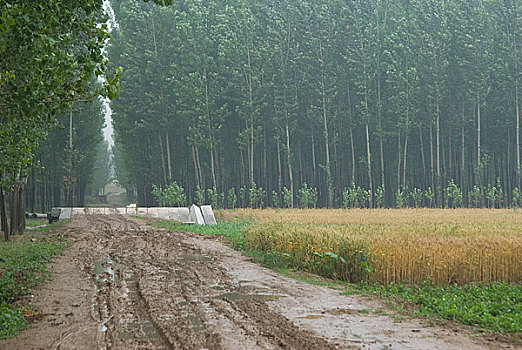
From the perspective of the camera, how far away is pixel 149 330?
20.4ft

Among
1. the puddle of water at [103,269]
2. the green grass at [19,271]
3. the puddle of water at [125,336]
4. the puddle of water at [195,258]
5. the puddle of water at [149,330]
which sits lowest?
the puddle of water at [195,258]

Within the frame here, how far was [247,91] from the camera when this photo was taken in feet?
125

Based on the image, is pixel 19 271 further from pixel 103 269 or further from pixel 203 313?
pixel 203 313

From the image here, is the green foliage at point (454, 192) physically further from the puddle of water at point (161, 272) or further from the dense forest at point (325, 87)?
the puddle of water at point (161, 272)

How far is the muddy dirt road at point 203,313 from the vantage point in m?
5.77

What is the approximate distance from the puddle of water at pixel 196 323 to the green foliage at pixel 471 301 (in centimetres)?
297

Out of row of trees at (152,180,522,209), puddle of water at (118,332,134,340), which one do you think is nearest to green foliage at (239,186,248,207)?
row of trees at (152,180,522,209)

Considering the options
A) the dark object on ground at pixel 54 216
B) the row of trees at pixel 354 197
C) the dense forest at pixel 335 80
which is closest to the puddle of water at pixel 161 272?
the dark object on ground at pixel 54 216

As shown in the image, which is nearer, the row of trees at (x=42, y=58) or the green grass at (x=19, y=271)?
the green grass at (x=19, y=271)

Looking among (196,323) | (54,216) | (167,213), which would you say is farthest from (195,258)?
(54,216)

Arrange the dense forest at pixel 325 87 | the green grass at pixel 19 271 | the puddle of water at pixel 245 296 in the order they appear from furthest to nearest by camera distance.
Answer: the dense forest at pixel 325 87 → the puddle of water at pixel 245 296 → the green grass at pixel 19 271

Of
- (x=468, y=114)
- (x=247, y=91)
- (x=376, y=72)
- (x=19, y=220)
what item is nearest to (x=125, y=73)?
(x=247, y=91)

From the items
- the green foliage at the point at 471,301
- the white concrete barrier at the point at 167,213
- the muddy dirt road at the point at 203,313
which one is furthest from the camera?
the white concrete barrier at the point at 167,213

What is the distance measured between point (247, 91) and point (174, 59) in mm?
5710
